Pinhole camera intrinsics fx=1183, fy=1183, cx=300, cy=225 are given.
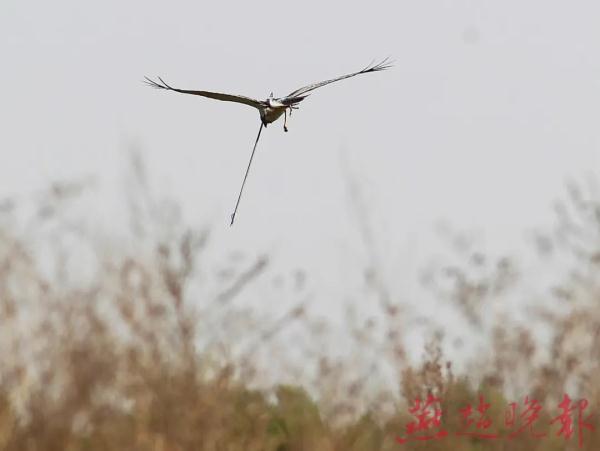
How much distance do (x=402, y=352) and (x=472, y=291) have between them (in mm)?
1505

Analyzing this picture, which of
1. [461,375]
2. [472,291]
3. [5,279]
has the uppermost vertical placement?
[5,279]

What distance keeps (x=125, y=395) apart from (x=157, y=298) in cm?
70

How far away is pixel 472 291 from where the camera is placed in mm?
10828

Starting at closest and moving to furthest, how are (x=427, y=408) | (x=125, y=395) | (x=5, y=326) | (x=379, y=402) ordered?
(x=125, y=395), (x=5, y=326), (x=427, y=408), (x=379, y=402)

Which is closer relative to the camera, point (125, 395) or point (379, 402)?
point (125, 395)

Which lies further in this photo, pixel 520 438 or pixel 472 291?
pixel 472 291

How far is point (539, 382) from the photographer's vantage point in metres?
9.88

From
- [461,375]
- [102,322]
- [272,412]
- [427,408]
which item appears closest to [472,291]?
[461,375]

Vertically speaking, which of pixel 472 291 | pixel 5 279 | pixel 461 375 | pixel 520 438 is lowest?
pixel 520 438

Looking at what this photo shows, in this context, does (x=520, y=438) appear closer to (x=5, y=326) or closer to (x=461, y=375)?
(x=461, y=375)

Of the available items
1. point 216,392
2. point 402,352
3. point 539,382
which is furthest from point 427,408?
point 216,392

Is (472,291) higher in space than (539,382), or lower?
higher

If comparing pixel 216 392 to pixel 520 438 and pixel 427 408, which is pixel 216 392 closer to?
pixel 427 408

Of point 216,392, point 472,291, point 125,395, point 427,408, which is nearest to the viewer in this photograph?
point 216,392
